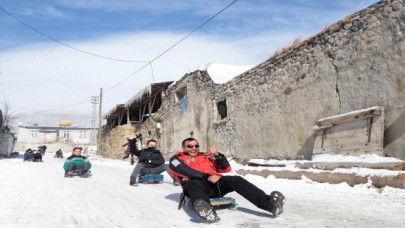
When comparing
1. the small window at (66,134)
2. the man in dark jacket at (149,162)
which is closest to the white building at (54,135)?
the small window at (66,134)

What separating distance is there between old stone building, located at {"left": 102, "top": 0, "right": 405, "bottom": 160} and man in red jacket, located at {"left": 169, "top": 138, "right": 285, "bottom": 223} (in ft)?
13.0

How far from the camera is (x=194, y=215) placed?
14.4ft

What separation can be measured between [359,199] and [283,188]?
1.91 m

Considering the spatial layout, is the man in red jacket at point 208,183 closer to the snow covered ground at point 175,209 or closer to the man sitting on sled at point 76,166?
the snow covered ground at point 175,209

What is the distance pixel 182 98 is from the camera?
18219 millimetres

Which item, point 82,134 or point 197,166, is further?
point 82,134

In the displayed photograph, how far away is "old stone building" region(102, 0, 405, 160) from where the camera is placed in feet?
23.4

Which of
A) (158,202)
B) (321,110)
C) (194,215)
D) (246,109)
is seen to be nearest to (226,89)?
(246,109)

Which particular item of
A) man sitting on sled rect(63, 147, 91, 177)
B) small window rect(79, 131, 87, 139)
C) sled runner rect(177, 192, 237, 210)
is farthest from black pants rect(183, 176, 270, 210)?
small window rect(79, 131, 87, 139)

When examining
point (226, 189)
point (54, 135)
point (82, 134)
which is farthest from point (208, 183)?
point (82, 134)

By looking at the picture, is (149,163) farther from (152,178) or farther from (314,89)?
(314,89)

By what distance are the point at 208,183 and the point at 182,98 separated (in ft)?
45.2

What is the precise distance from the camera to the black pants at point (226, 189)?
13.3ft

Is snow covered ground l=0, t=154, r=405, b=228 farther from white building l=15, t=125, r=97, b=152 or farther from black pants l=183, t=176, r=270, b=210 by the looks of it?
white building l=15, t=125, r=97, b=152
